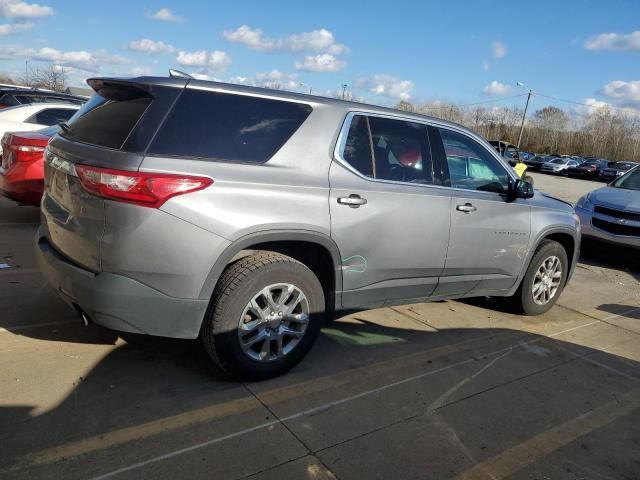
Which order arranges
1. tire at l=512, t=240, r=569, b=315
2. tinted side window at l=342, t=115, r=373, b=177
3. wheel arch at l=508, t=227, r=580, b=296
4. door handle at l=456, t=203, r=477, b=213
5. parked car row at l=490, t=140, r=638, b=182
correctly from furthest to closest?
parked car row at l=490, t=140, r=638, b=182
tire at l=512, t=240, r=569, b=315
wheel arch at l=508, t=227, r=580, b=296
door handle at l=456, t=203, r=477, b=213
tinted side window at l=342, t=115, r=373, b=177

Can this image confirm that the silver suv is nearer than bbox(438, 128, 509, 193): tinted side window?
Yes

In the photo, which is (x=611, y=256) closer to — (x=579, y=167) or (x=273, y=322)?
(x=273, y=322)

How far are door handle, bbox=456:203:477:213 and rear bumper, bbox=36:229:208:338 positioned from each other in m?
2.22

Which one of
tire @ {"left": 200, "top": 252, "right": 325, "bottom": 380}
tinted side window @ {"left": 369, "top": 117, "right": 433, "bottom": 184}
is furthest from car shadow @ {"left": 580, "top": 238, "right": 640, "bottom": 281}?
tire @ {"left": 200, "top": 252, "right": 325, "bottom": 380}

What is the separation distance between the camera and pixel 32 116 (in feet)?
28.2

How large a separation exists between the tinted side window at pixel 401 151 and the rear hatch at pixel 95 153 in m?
1.46

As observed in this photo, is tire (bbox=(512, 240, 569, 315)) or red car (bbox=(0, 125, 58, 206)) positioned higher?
red car (bbox=(0, 125, 58, 206))

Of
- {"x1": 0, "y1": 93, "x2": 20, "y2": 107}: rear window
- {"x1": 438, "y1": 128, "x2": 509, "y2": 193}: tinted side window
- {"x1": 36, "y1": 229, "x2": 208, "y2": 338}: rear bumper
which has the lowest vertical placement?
{"x1": 36, "y1": 229, "x2": 208, "y2": 338}: rear bumper

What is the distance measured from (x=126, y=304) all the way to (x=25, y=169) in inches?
171

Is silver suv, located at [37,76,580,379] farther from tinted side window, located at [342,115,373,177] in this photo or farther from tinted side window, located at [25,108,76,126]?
tinted side window, located at [25,108,76,126]

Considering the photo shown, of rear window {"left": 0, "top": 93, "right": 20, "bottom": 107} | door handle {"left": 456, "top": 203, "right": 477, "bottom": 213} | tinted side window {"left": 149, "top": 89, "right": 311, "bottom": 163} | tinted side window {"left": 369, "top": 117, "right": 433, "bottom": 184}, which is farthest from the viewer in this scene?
rear window {"left": 0, "top": 93, "right": 20, "bottom": 107}

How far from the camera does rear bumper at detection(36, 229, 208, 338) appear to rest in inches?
116

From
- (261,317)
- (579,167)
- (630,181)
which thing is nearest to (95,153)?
(261,317)

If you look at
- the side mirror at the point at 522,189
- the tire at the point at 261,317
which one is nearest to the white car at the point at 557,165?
the side mirror at the point at 522,189
